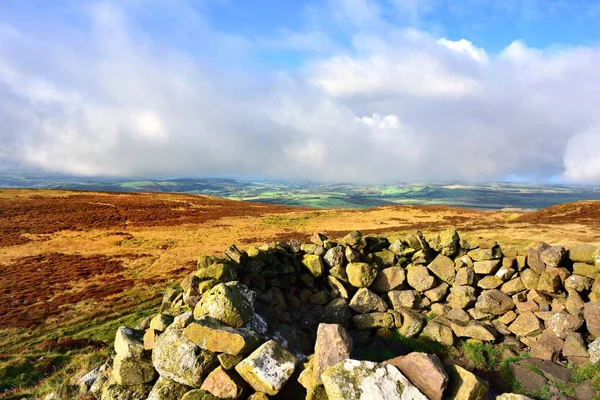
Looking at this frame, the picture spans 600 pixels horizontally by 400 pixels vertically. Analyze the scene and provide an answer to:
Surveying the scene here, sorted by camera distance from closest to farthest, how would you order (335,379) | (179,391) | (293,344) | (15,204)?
1. (335,379)
2. (179,391)
3. (293,344)
4. (15,204)

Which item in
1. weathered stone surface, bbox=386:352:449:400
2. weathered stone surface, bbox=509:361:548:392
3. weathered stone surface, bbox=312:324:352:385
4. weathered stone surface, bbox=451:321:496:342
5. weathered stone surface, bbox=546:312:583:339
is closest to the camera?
weathered stone surface, bbox=386:352:449:400

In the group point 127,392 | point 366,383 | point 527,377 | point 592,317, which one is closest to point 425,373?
point 366,383

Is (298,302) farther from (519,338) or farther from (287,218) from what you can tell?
(287,218)

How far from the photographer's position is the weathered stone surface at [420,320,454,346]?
11.7 metres

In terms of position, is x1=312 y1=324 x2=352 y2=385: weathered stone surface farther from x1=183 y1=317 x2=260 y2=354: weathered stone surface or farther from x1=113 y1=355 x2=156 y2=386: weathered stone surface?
x1=113 y1=355 x2=156 y2=386: weathered stone surface

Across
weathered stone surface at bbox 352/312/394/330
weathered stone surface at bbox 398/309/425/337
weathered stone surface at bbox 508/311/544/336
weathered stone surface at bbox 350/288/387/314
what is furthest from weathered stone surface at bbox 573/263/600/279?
weathered stone surface at bbox 350/288/387/314

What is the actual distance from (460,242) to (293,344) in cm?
857

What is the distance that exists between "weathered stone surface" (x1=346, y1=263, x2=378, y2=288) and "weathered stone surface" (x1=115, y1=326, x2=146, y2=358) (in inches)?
309

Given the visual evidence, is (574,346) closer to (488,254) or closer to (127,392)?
(488,254)

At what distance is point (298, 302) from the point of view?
12984 mm

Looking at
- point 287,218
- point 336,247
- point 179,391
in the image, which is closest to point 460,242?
point 336,247

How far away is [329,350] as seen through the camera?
7.17m

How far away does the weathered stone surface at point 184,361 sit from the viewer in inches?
290

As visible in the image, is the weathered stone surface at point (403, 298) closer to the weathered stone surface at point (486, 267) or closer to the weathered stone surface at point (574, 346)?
the weathered stone surface at point (486, 267)
